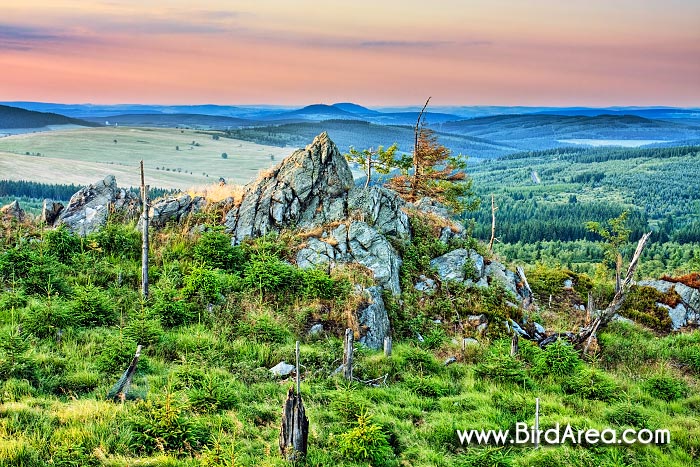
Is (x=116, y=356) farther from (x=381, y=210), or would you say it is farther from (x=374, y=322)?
(x=381, y=210)

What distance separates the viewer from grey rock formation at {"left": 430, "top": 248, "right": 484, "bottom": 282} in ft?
59.8

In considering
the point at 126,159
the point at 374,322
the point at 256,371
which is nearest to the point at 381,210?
the point at 374,322

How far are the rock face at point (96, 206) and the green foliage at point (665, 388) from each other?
19809mm

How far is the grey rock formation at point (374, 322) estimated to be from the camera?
14.0m

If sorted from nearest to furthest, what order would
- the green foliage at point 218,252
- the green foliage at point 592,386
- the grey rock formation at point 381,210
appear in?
the green foliage at point 592,386, the green foliage at point 218,252, the grey rock formation at point 381,210

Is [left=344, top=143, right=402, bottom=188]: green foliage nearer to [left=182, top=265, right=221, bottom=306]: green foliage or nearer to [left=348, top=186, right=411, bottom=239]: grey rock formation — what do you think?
[left=348, top=186, right=411, bottom=239]: grey rock formation

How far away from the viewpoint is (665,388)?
469 inches

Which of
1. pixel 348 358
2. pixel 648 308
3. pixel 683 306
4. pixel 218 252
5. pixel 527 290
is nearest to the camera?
pixel 348 358

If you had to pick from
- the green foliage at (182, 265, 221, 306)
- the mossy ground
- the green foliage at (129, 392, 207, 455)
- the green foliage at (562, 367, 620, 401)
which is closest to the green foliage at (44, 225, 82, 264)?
the mossy ground

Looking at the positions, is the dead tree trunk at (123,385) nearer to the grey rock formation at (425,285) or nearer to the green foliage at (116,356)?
the green foliage at (116,356)

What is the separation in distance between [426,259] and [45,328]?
13.2 metres

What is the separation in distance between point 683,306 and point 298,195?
60.6 ft

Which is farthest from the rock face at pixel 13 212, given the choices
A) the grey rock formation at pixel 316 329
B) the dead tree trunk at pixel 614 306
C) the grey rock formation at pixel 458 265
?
the dead tree trunk at pixel 614 306

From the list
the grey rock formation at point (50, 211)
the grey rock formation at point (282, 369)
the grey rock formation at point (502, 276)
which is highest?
the grey rock formation at point (50, 211)
